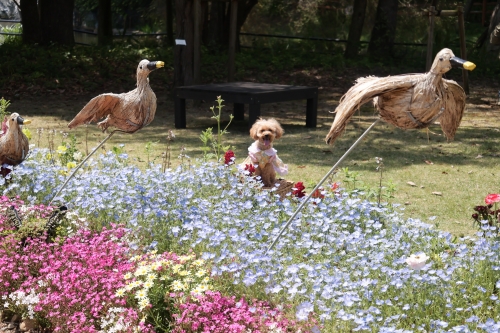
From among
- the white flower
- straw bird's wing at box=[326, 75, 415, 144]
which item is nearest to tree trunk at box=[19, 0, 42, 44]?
straw bird's wing at box=[326, 75, 415, 144]

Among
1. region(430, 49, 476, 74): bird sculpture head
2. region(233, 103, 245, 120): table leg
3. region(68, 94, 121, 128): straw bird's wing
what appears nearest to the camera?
region(430, 49, 476, 74): bird sculpture head

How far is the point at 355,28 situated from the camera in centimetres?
1975

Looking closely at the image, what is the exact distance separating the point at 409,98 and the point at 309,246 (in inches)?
41.3

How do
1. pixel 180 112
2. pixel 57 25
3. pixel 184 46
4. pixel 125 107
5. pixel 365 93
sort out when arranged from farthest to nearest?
pixel 57 25 < pixel 184 46 < pixel 180 112 < pixel 125 107 < pixel 365 93

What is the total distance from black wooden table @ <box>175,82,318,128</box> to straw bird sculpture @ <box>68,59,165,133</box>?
542 cm

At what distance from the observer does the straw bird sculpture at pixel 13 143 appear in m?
5.71

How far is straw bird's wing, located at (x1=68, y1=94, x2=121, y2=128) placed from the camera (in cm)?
536

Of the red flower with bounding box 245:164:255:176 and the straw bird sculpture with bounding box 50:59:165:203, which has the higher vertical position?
the straw bird sculpture with bounding box 50:59:165:203

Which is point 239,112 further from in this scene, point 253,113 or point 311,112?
point 253,113

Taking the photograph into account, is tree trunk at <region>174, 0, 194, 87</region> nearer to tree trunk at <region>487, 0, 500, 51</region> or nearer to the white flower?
tree trunk at <region>487, 0, 500, 51</region>

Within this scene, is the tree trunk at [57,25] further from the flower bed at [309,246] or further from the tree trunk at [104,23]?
the flower bed at [309,246]

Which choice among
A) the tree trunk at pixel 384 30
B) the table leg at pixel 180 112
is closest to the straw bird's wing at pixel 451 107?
the table leg at pixel 180 112

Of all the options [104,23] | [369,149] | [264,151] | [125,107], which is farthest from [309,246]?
[104,23]

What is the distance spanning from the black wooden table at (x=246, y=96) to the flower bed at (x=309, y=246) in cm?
480
